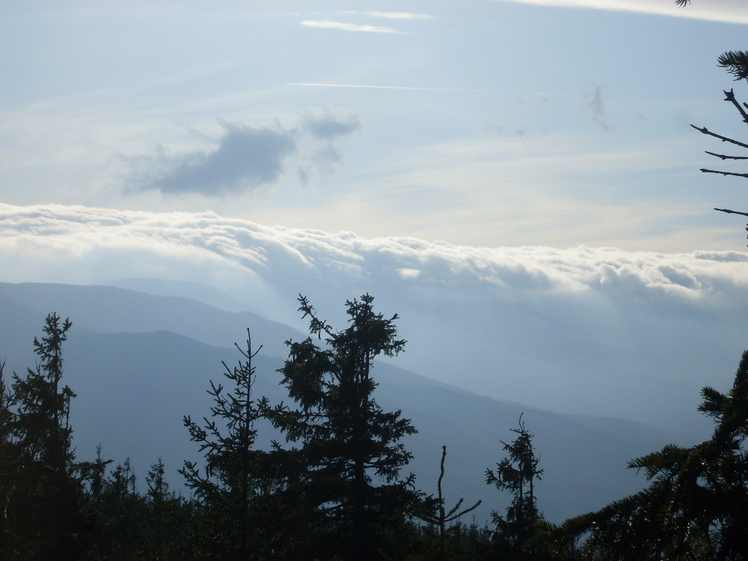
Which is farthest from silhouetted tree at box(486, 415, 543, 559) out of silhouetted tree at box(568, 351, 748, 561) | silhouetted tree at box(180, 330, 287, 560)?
silhouetted tree at box(568, 351, 748, 561)

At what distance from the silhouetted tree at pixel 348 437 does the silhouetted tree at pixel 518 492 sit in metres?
4.21

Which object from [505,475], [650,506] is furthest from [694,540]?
[505,475]

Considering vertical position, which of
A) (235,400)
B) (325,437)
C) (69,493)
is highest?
(235,400)

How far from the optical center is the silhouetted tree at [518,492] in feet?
62.9

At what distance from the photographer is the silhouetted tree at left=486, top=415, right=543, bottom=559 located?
19172 millimetres

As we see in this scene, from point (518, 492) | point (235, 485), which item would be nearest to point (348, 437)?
point (235, 485)

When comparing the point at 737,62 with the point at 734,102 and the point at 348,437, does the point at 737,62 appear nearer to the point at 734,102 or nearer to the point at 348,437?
the point at 734,102

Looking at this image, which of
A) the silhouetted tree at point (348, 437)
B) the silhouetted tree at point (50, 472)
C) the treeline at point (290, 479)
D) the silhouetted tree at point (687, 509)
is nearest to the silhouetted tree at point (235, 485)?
the treeline at point (290, 479)

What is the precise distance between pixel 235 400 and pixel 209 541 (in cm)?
315

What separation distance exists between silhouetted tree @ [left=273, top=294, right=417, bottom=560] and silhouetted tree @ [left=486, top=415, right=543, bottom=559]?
421 centimetres

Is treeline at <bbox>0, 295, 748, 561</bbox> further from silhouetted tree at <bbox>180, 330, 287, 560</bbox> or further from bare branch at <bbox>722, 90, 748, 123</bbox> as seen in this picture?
bare branch at <bbox>722, 90, 748, 123</bbox>

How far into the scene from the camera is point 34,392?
2059cm

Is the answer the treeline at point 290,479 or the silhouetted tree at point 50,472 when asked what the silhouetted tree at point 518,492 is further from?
the silhouetted tree at point 50,472

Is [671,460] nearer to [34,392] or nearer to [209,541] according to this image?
[209,541]
